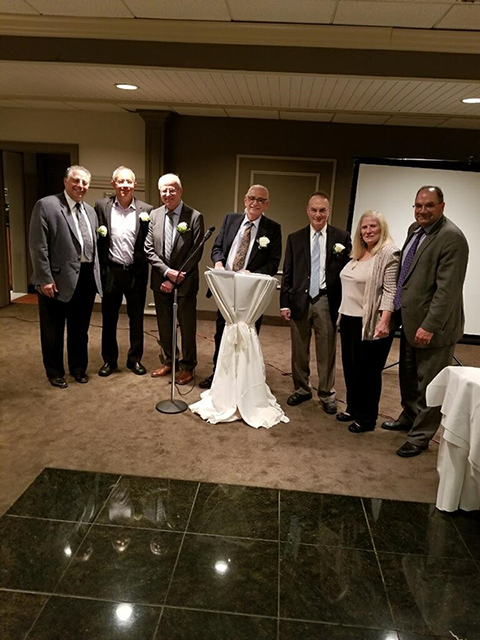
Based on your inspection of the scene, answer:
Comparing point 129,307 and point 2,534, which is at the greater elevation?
point 129,307

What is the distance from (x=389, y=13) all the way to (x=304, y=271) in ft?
5.39

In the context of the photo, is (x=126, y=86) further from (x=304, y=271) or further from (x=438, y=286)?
(x=438, y=286)

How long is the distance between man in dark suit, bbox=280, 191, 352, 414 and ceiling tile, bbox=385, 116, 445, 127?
2.21 meters

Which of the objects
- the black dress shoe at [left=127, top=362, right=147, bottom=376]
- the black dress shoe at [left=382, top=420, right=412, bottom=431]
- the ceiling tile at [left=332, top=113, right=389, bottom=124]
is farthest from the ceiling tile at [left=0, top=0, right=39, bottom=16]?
the black dress shoe at [left=382, top=420, right=412, bottom=431]

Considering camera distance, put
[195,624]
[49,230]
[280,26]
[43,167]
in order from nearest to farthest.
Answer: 1. [195,624]
2. [280,26]
3. [49,230]
4. [43,167]

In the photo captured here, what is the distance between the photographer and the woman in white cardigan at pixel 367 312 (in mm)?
2910

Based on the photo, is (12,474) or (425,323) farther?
(425,323)

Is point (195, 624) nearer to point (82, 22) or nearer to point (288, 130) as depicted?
point (82, 22)

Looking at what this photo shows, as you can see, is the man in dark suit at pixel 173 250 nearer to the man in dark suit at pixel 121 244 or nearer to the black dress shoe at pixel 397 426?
the man in dark suit at pixel 121 244

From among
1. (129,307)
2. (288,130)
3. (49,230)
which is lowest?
(129,307)

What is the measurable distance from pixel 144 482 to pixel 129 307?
70.0 inches

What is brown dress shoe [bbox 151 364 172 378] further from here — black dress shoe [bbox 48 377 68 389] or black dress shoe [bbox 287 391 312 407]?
black dress shoe [bbox 287 391 312 407]

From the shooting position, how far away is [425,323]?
106 inches

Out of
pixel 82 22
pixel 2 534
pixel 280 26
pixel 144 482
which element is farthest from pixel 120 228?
pixel 2 534
